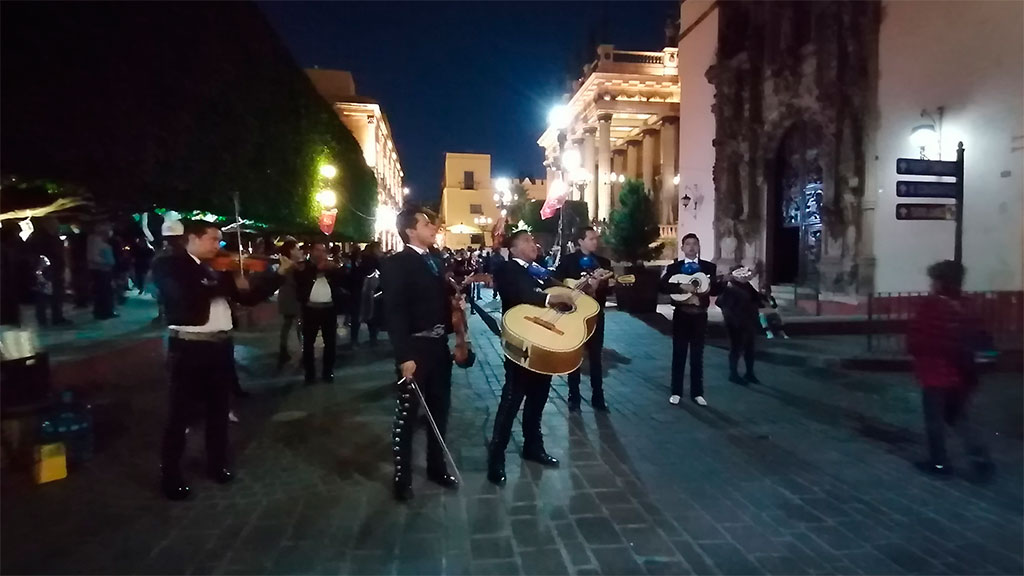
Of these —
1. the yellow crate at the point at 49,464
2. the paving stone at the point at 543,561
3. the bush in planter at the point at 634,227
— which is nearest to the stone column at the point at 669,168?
the bush in planter at the point at 634,227

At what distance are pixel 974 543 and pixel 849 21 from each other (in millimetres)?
16071

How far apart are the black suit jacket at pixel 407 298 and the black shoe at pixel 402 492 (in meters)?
0.87

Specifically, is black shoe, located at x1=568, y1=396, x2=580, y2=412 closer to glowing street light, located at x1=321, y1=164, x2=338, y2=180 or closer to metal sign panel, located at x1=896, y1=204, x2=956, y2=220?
metal sign panel, located at x1=896, y1=204, x2=956, y2=220

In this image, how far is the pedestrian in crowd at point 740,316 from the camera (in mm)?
8969

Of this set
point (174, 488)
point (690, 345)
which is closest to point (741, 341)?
point (690, 345)

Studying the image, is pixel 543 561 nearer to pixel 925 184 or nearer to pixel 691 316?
pixel 691 316

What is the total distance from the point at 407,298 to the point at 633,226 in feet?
59.1

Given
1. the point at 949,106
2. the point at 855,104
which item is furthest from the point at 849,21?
the point at 949,106

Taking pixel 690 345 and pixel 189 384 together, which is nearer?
pixel 189 384

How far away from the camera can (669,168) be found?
36656mm

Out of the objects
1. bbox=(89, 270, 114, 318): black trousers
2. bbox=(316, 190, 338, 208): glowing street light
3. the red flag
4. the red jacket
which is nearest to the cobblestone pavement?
the red jacket

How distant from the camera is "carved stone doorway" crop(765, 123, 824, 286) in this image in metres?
19.3

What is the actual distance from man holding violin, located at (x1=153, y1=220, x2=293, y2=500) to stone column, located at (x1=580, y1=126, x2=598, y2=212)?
35.8 meters

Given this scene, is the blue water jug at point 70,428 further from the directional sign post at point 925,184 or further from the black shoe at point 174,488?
the directional sign post at point 925,184
